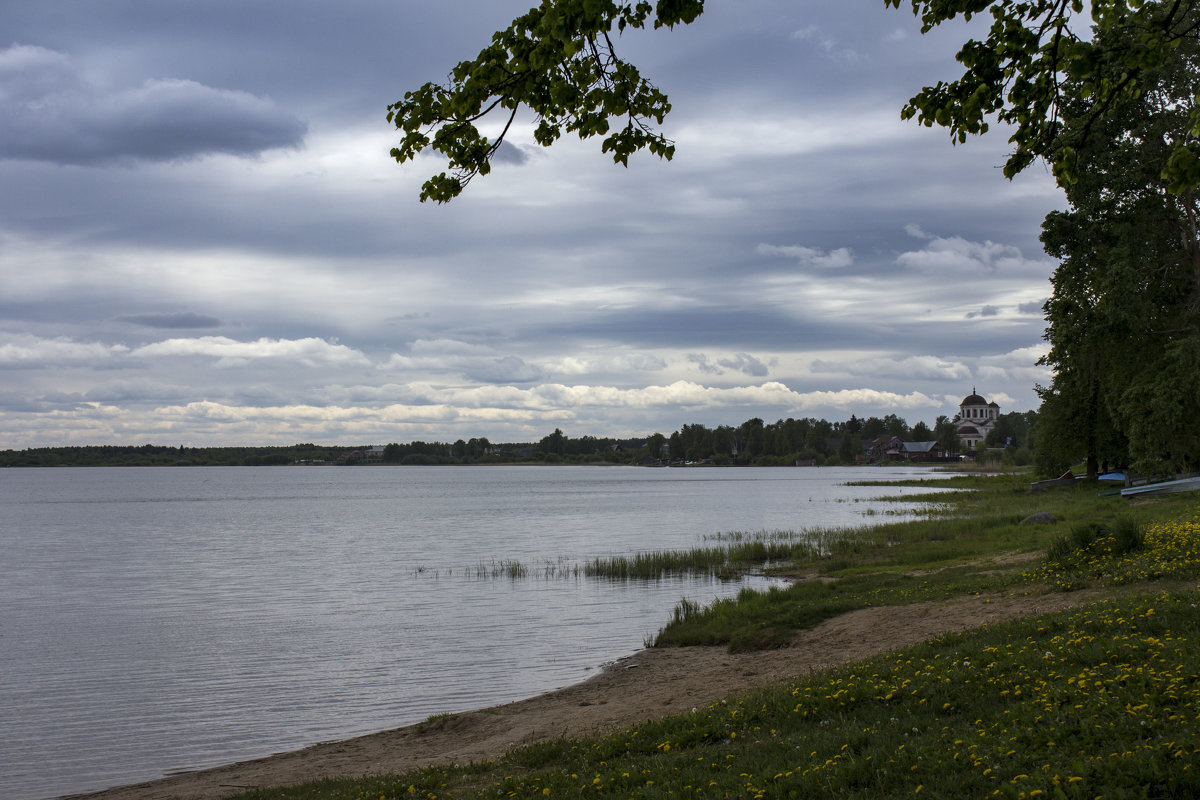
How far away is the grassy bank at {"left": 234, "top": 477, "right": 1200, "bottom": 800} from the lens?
6.85 metres

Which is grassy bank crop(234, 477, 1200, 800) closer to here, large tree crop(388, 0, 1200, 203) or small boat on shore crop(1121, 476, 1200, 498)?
large tree crop(388, 0, 1200, 203)

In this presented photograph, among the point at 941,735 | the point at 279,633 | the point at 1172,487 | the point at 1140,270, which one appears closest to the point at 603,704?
the point at 941,735

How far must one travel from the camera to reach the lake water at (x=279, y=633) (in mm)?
16453

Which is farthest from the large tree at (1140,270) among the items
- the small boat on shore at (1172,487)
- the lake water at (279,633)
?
the lake water at (279,633)

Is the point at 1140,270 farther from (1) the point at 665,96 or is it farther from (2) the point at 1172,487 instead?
(1) the point at 665,96

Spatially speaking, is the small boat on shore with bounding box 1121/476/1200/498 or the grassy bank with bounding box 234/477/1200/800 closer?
the grassy bank with bounding box 234/477/1200/800

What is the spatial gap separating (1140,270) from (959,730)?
34.5 metres

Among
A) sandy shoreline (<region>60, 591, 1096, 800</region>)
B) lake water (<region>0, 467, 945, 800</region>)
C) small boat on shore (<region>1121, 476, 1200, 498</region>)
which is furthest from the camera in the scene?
small boat on shore (<region>1121, 476, 1200, 498</region>)

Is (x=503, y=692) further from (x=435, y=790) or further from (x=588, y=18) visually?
(x=588, y=18)

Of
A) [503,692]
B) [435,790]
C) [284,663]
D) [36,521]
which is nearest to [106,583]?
[284,663]

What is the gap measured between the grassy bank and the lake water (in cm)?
605

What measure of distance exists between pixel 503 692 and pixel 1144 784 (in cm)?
1403

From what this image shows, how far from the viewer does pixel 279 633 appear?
25.6 m

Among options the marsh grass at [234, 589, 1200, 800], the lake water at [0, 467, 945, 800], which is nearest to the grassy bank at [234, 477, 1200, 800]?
the marsh grass at [234, 589, 1200, 800]
